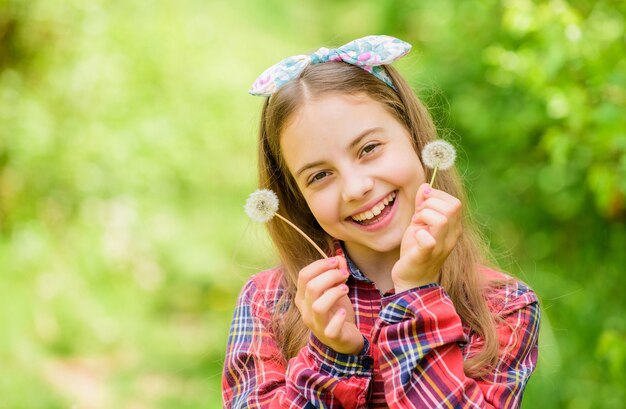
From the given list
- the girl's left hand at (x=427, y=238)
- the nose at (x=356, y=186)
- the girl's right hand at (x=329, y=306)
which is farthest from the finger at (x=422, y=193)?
the girl's right hand at (x=329, y=306)

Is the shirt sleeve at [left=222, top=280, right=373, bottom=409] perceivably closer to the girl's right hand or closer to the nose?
the girl's right hand

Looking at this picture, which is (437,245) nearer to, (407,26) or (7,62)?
(407,26)

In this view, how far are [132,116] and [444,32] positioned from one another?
98.2 inches

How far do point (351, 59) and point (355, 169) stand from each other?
0.32 metres

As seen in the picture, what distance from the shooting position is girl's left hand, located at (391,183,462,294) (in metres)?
1.75

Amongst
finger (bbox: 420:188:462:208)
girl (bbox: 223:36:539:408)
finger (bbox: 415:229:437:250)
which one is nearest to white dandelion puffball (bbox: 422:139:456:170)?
girl (bbox: 223:36:539:408)

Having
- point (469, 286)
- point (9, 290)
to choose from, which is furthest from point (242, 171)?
point (469, 286)

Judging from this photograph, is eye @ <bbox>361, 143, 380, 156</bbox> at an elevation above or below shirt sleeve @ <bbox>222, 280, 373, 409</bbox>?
above

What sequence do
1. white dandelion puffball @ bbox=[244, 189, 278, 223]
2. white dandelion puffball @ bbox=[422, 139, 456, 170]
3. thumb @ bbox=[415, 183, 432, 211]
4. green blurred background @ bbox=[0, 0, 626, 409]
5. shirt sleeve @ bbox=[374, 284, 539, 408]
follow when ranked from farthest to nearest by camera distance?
green blurred background @ bbox=[0, 0, 626, 409]
white dandelion puffball @ bbox=[244, 189, 278, 223]
white dandelion puffball @ bbox=[422, 139, 456, 170]
thumb @ bbox=[415, 183, 432, 211]
shirt sleeve @ bbox=[374, 284, 539, 408]

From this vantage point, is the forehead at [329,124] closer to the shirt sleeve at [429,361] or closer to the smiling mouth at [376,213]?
the smiling mouth at [376,213]

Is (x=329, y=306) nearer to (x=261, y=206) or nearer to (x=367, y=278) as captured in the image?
(x=367, y=278)

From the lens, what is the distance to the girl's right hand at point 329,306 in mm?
1767

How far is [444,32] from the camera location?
13.1ft

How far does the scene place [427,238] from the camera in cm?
174
